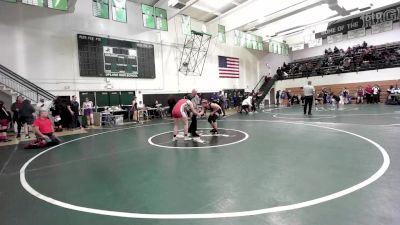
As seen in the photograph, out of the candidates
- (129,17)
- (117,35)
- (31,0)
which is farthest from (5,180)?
(129,17)

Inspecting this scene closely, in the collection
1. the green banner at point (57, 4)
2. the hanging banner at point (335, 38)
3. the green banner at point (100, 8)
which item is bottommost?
the green banner at point (57, 4)

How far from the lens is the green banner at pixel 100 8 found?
536 inches

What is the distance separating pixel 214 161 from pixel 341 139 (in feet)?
11.9

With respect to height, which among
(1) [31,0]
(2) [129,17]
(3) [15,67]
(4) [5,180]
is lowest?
(4) [5,180]

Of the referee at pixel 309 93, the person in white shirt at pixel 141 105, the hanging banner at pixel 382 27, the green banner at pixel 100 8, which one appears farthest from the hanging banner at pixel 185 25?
the hanging banner at pixel 382 27

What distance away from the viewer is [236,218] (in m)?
2.67

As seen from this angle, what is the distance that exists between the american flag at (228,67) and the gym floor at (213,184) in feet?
62.7

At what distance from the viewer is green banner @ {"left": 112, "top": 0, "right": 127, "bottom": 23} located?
1423 centimetres

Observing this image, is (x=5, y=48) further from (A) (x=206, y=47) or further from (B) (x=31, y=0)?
(A) (x=206, y=47)

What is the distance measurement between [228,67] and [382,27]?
1474 cm

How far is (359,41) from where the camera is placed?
1045 inches

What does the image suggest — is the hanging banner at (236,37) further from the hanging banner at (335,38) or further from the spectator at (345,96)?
the hanging banner at (335,38)

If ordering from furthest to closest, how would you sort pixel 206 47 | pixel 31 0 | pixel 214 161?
pixel 206 47 → pixel 31 0 → pixel 214 161

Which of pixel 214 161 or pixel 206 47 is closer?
pixel 214 161
